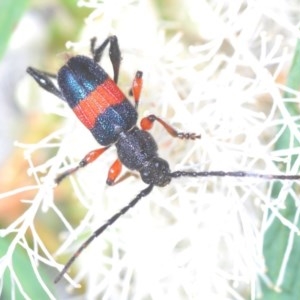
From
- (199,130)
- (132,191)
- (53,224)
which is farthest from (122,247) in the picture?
(53,224)

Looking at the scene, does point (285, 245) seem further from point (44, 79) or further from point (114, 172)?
point (44, 79)

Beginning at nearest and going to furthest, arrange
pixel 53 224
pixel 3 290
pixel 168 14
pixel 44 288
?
pixel 44 288
pixel 3 290
pixel 168 14
pixel 53 224

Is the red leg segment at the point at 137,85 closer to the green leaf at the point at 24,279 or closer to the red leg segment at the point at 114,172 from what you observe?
the red leg segment at the point at 114,172

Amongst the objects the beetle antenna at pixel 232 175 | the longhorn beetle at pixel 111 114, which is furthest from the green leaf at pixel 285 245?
the longhorn beetle at pixel 111 114

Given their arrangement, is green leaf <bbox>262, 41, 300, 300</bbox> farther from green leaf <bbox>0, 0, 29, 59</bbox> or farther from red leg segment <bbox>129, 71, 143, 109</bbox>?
green leaf <bbox>0, 0, 29, 59</bbox>

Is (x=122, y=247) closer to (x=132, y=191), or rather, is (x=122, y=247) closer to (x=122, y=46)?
(x=132, y=191)

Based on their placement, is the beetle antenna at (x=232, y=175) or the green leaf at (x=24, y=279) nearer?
the beetle antenna at (x=232, y=175)

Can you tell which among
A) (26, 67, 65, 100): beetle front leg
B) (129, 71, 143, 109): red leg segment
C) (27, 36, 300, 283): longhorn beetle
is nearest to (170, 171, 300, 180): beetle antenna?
(27, 36, 300, 283): longhorn beetle

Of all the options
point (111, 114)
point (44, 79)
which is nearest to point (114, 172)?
point (111, 114)
